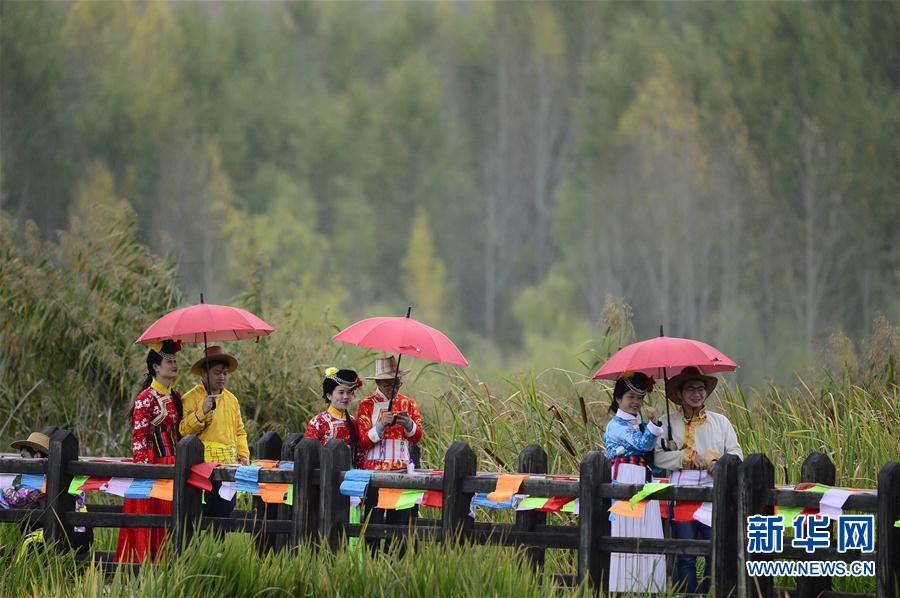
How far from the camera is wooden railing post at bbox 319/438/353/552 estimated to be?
8953mm

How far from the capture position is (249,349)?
51.7 feet

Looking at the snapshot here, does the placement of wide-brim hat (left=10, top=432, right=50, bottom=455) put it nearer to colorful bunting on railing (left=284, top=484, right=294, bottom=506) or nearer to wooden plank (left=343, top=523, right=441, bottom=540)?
colorful bunting on railing (left=284, top=484, right=294, bottom=506)

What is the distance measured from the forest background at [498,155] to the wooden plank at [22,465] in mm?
30239

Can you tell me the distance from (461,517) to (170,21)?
52762 millimetres

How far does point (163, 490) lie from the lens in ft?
31.1

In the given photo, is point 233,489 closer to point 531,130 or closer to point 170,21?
point 531,130

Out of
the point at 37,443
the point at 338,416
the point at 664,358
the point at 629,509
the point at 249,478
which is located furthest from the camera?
the point at 37,443

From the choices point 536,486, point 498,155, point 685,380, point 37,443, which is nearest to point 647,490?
point 536,486

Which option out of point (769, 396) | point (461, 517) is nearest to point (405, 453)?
point (461, 517)

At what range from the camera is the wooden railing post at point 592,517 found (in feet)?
27.1

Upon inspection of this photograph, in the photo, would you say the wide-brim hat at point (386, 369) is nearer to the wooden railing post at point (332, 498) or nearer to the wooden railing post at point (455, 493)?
the wooden railing post at point (332, 498)

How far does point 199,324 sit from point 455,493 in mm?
2355

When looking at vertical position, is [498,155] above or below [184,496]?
above

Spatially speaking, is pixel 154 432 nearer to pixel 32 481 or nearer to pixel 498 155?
pixel 32 481
